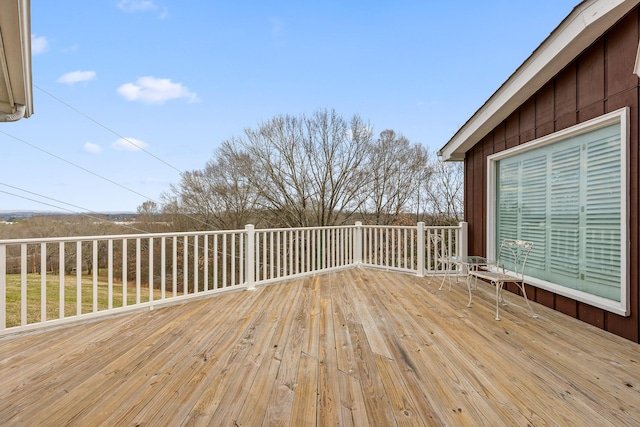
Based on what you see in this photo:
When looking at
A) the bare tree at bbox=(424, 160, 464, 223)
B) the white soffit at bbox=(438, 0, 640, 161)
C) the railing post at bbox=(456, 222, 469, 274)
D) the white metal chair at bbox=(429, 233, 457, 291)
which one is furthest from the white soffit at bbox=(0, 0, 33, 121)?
the bare tree at bbox=(424, 160, 464, 223)

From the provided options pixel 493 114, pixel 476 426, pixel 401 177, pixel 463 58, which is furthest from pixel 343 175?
pixel 476 426

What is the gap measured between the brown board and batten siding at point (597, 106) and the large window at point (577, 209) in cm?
7

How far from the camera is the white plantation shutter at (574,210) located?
2707 mm

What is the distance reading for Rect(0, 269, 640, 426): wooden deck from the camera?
1508 mm

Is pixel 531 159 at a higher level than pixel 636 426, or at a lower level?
higher

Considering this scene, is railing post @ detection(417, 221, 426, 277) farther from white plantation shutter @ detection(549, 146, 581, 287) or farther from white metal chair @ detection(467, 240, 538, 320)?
white plantation shutter @ detection(549, 146, 581, 287)

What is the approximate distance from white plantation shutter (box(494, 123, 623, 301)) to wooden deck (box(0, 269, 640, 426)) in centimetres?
55

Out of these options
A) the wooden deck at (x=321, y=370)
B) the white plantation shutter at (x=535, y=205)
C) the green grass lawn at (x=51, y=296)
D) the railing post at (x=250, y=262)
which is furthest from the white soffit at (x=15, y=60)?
the white plantation shutter at (x=535, y=205)

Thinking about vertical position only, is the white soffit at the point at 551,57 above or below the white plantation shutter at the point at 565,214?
above

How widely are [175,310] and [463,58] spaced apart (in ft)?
30.9

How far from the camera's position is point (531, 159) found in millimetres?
3820

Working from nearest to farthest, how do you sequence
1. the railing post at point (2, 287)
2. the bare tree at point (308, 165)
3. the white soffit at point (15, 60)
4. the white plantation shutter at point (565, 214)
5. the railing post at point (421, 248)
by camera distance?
the white soffit at point (15, 60), the railing post at point (2, 287), the white plantation shutter at point (565, 214), the railing post at point (421, 248), the bare tree at point (308, 165)

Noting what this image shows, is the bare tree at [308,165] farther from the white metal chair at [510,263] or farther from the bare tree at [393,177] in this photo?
the white metal chair at [510,263]

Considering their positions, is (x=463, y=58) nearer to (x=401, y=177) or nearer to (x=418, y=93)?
(x=418, y=93)
